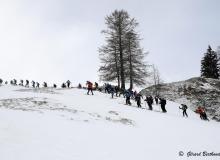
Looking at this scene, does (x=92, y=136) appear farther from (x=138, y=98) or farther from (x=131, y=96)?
(x=131, y=96)

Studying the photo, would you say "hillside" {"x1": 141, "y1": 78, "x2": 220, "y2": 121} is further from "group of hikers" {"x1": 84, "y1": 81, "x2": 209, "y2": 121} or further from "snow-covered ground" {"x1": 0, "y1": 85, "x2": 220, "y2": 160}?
"snow-covered ground" {"x1": 0, "y1": 85, "x2": 220, "y2": 160}

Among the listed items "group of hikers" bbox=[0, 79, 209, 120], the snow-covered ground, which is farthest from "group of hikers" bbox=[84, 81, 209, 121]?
the snow-covered ground

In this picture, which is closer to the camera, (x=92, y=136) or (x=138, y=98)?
(x=92, y=136)

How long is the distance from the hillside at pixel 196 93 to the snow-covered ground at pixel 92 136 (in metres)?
17.3

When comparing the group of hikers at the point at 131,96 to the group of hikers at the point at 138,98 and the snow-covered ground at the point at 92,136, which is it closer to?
the group of hikers at the point at 138,98

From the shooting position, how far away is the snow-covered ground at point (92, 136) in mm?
12328

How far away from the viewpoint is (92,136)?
15609 millimetres

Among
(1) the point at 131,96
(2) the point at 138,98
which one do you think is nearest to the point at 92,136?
(2) the point at 138,98

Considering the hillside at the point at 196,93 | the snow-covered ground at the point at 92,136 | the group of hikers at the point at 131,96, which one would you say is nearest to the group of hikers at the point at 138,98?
the group of hikers at the point at 131,96

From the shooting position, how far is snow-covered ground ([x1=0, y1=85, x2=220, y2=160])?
1233 cm

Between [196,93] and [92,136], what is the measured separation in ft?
98.3

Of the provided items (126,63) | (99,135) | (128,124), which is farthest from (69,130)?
(126,63)

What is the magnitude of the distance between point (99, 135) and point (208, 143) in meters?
6.54

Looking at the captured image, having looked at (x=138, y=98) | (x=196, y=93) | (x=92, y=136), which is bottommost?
(x=92, y=136)
